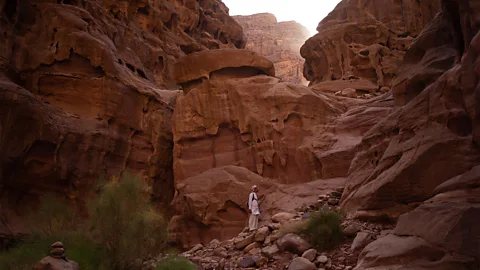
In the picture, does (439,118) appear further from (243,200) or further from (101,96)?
(101,96)

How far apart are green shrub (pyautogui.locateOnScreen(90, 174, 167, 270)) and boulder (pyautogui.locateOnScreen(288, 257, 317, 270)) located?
4.61m

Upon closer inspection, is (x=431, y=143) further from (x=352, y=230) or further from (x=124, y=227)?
(x=124, y=227)

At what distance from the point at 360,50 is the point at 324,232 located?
93.3ft

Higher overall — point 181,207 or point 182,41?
point 182,41

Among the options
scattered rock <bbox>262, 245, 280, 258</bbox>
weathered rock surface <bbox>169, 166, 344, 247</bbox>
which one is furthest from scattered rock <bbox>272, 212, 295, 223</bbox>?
scattered rock <bbox>262, 245, 280, 258</bbox>

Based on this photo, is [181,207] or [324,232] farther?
[181,207]

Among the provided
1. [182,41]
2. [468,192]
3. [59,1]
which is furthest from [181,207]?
[182,41]

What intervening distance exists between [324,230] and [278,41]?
84.0 meters

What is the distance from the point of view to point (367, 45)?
35781mm

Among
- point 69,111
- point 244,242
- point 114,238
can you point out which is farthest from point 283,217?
point 69,111

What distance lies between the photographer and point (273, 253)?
9.92 m

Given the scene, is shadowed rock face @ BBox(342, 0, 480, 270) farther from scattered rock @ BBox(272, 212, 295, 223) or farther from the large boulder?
scattered rock @ BBox(272, 212, 295, 223)

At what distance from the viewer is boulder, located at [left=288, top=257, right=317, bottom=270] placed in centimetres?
827

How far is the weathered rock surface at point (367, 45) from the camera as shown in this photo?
3331 centimetres
